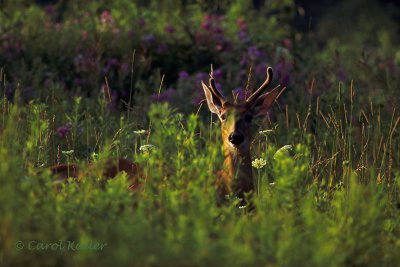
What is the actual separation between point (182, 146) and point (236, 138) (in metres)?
1.70

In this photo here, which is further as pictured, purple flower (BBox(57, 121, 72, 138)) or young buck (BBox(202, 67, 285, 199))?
purple flower (BBox(57, 121, 72, 138))

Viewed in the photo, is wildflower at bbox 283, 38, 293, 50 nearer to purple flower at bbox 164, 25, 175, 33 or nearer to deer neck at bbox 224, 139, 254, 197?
purple flower at bbox 164, 25, 175, 33

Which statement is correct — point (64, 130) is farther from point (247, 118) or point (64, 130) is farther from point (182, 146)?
point (182, 146)

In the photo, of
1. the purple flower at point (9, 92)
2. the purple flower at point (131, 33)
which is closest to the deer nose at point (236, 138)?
the purple flower at point (9, 92)

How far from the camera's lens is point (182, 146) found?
186 inches

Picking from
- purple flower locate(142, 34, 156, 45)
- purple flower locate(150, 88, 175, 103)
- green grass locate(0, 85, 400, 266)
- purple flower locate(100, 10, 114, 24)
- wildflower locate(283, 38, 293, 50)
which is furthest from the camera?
wildflower locate(283, 38, 293, 50)

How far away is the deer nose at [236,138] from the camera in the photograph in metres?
6.39

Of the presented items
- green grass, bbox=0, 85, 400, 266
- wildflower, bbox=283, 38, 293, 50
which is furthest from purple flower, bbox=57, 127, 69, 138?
wildflower, bbox=283, 38, 293, 50

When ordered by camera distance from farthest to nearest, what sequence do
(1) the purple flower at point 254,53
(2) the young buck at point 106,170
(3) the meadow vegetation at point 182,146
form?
(1) the purple flower at point 254,53 → (2) the young buck at point 106,170 → (3) the meadow vegetation at point 182,146

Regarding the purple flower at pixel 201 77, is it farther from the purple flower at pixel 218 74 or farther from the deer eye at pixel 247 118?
the deer eye at pixel 247 118

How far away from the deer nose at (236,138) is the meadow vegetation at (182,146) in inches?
7.1

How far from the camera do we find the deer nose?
639 cm

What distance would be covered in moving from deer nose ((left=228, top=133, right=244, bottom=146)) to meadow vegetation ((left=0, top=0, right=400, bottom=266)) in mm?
180

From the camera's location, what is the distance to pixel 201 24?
37.4 ft
